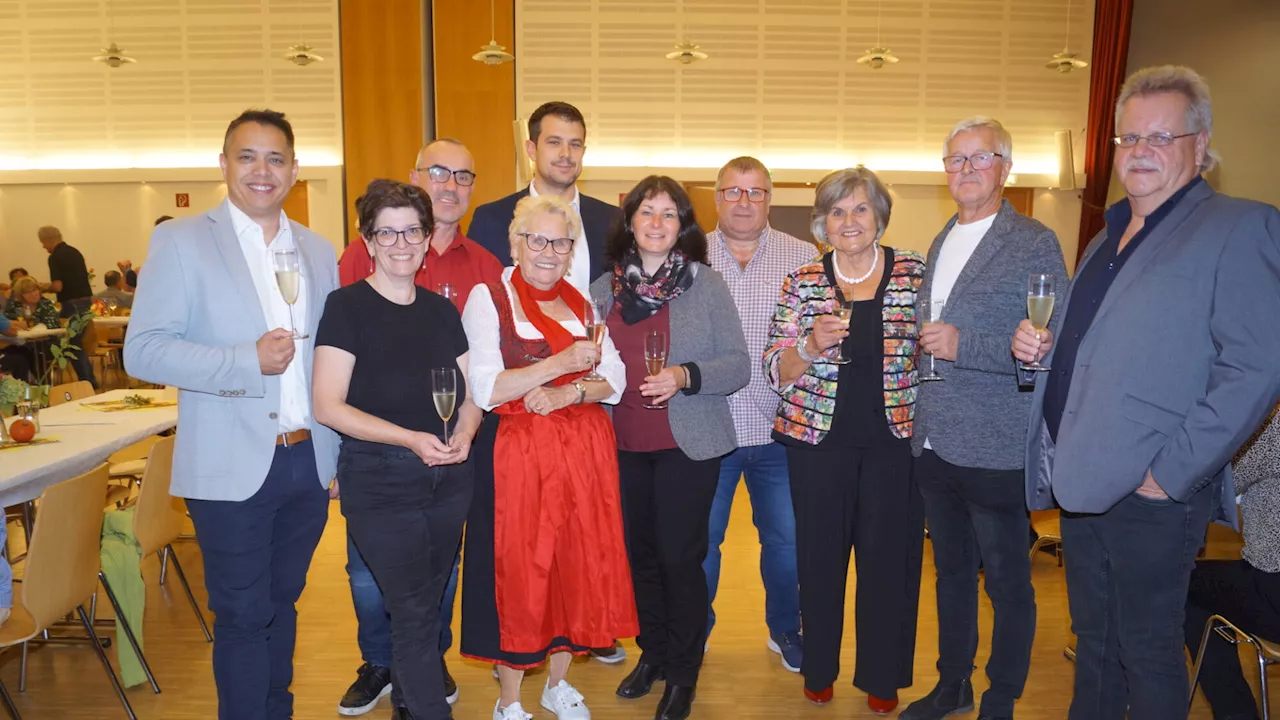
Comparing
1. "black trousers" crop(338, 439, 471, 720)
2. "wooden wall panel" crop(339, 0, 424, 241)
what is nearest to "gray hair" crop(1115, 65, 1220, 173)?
"black trousers" crop(338, 439, 471, 720)

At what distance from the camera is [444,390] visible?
240 centimetres

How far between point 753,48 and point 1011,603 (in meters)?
11.1

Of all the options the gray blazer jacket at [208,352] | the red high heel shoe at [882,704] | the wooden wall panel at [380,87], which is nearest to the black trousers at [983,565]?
the red high heel shoe at [882,704]

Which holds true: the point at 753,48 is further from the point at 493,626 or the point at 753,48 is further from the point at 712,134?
the point at 493,626

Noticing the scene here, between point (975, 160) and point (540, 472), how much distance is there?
71.2 inches

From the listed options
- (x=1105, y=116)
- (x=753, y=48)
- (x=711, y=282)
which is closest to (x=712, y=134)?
(x=753, y=48)

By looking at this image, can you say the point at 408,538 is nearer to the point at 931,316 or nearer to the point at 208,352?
the point at 208,352

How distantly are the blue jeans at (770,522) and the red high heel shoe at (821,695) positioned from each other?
42 cm

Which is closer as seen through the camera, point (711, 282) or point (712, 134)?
point (711, 282)

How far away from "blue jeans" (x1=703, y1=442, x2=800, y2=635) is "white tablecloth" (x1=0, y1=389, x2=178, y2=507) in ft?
9.06

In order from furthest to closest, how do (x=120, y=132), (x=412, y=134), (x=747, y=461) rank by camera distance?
(x=120, y=132)
(x=412, y=134)
(x=747, y=461)

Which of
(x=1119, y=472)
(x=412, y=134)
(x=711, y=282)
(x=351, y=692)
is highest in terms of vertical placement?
(x=412, y=134)

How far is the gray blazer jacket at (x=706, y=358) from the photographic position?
9.95 ft

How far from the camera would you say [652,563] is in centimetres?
320
